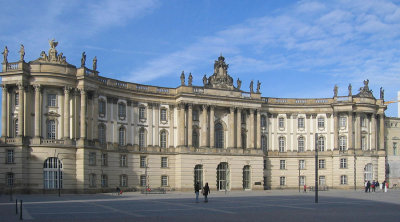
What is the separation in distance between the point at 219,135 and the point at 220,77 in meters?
9.45

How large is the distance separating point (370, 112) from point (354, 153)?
7881mm

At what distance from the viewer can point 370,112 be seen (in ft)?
300

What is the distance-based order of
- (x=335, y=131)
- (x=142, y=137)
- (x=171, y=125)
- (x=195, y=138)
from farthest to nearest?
(x=335, y=131)
(x=195, y=138)
(x=171, y=125)
(x=142, y=137)

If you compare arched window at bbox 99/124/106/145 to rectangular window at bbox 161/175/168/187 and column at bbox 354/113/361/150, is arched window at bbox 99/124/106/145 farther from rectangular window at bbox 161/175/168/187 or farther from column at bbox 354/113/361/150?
column at bbox 354/113/361/150

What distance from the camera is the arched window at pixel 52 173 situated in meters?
65.6

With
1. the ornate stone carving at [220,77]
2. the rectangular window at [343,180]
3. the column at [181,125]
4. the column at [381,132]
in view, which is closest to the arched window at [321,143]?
the rectangular window at [343,180]

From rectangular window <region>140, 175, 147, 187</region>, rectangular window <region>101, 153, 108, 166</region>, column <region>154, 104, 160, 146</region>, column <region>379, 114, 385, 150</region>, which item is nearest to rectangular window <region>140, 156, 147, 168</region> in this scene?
rectangular window <region>140, 175, 147, 187</region>

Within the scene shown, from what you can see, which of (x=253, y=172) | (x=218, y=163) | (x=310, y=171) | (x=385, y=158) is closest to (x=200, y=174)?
(x=218, y=163)

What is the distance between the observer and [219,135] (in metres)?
85.9

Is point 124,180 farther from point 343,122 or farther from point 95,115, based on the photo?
point 343,122

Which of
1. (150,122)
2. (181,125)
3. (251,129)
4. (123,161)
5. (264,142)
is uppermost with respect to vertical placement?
(150,122)

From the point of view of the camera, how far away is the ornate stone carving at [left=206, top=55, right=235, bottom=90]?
85.6 meters

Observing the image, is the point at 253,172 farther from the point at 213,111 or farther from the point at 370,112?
the point at 370,112

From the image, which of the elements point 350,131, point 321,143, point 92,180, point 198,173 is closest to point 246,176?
point 198,173
